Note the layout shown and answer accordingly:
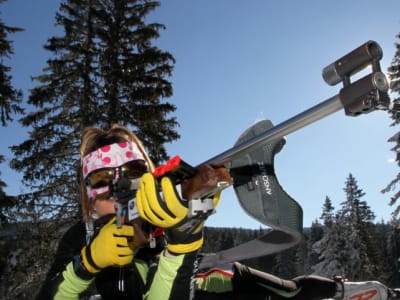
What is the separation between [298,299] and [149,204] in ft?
9.31

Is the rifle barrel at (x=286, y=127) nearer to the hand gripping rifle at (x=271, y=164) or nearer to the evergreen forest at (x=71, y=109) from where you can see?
the hand gripping rifle at (x=271, y=164)

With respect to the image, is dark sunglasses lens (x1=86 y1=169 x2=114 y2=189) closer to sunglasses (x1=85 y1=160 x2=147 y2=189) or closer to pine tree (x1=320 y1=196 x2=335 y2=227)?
sunglasses (x1=85 y1=160 x2=147 y2=189)

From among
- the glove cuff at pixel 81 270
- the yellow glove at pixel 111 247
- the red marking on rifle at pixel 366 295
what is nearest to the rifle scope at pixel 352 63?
the yellow glove at pixel 111 247

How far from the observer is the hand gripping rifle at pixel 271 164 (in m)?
1.82

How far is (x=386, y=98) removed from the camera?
1.77 meters

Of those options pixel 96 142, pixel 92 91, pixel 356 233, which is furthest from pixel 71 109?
pixel 356 233

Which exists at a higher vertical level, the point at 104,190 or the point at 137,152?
the point at 137,152

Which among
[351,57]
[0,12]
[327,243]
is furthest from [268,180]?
[327,243]

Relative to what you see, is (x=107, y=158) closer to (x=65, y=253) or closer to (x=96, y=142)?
(x=96, y=142)

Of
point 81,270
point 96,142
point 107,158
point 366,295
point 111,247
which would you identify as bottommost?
point 366,295

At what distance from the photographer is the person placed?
2.30 metres

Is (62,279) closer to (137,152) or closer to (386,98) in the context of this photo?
(137,152)

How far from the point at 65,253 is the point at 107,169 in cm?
107

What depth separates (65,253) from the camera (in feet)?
12.9
